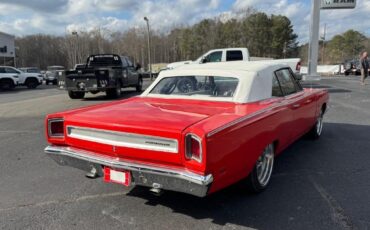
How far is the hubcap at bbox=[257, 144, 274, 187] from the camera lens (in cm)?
419

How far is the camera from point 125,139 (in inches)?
136

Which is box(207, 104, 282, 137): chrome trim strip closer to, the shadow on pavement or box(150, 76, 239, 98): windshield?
box(150, 76, 239, 98): windshield

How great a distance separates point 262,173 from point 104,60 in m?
14.4

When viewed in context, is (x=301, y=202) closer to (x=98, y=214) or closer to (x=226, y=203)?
(x=226, y=203)

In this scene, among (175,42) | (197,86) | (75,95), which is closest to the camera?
(197,86)

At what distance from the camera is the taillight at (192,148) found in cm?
315

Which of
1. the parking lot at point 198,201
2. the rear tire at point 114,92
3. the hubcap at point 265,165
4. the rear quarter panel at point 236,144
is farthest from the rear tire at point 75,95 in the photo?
the rear quarter panel at point 236,144

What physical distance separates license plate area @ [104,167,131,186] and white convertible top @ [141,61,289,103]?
1.52 metres

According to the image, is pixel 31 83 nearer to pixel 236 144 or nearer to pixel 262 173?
pixel 262 173

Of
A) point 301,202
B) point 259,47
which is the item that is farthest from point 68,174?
point 259,47

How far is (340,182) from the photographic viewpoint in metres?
4.58

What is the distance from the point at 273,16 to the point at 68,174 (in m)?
73.3

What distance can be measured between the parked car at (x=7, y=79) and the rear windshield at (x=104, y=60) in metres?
10.5

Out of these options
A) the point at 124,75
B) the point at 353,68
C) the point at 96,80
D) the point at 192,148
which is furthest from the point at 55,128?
the point at 353,68
